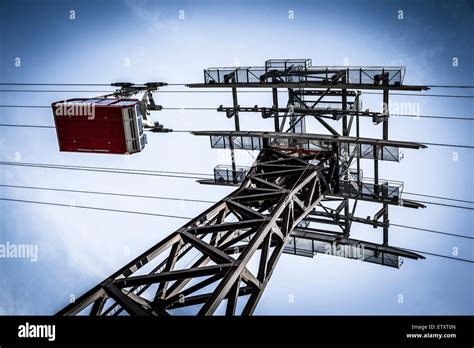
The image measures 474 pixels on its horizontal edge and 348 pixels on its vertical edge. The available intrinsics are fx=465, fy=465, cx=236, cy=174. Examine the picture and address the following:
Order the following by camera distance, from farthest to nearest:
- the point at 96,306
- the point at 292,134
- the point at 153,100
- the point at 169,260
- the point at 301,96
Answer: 1. the point at 301,96
2. the point at 292,134
3. the point at 153,100
4. the point at 169,260
5. the point at 96,306

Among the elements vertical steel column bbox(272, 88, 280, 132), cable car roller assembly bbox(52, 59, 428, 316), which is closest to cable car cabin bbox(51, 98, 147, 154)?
cable car roller assembly bbox(52, 59, 428, 316)

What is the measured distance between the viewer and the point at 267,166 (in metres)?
16.1

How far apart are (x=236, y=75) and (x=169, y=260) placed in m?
9.36

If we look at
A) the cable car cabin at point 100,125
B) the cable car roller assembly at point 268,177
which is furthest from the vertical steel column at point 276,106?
the cable car cabin at point 100,125

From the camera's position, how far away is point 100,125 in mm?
13945

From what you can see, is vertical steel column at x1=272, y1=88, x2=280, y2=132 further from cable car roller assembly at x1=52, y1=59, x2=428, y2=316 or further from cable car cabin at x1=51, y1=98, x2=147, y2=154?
cable car cabin at x1=51, y1=98, x2=147, y2=154

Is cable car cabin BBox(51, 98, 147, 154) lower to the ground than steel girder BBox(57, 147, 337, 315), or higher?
higher

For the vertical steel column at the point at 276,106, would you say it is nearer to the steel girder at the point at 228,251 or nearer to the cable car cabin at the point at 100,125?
the steel girder at the point at 228,251

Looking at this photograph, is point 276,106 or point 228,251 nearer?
point 228,251

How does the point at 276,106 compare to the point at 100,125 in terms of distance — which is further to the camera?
the point at 276,106

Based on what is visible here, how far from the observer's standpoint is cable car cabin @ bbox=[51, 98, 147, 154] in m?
13.7

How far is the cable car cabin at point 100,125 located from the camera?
1370 centimetres
